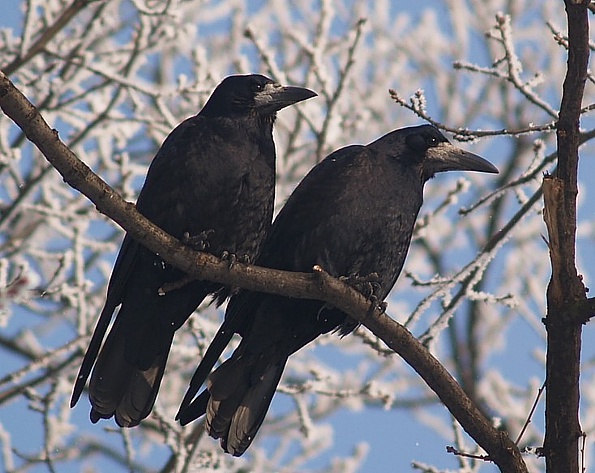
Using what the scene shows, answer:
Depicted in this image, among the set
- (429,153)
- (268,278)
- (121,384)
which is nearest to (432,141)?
(429,153)

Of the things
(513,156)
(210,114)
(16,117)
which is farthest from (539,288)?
(16,117)

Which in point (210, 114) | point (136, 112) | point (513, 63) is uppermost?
point (136, 112)

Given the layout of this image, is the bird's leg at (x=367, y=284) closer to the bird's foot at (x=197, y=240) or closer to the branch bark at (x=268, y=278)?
the branch bark at (x=268, y=278)

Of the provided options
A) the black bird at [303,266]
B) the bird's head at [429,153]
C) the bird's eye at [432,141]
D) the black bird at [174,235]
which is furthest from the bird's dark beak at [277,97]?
the bird's eye at [432,141]

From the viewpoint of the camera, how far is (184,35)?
8.22m

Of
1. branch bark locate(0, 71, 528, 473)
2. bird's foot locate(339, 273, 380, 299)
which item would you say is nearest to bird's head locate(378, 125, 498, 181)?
bird's foot locate(339, 273, 380, 299)

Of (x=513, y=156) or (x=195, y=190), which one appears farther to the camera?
(x=513, y=156)

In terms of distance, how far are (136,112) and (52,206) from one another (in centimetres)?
92

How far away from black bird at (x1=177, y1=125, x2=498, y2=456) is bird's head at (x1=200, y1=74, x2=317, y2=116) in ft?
1.20

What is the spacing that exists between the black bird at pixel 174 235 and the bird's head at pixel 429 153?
713 mm

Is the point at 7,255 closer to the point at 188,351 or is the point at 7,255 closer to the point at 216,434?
the point at 188,351

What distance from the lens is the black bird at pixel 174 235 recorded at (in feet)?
15.3

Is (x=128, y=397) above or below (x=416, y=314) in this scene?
below

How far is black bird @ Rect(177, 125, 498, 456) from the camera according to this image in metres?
4.78
